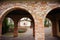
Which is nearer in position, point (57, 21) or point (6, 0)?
point (6, 0)

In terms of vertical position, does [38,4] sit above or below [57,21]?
above

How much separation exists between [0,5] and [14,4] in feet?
3.10

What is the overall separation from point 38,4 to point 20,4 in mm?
1218

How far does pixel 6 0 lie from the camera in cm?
796

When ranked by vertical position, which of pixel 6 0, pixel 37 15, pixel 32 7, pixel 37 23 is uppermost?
pixel 6 0

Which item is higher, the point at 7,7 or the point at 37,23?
the point at 7,7

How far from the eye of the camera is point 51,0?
800 centimetres

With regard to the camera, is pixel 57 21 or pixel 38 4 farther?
pixel 57 21

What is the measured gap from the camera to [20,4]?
7.95 meters

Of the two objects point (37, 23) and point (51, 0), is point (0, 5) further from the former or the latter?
point (51, 0)

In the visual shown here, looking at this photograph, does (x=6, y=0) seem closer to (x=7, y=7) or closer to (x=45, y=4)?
(x=7, y=7)

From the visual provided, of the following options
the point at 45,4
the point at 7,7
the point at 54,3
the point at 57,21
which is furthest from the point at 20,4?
the point at 57,21

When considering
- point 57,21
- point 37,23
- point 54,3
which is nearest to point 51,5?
point 54,3

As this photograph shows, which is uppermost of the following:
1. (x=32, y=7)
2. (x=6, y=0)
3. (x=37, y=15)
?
(x=6, y=0)
